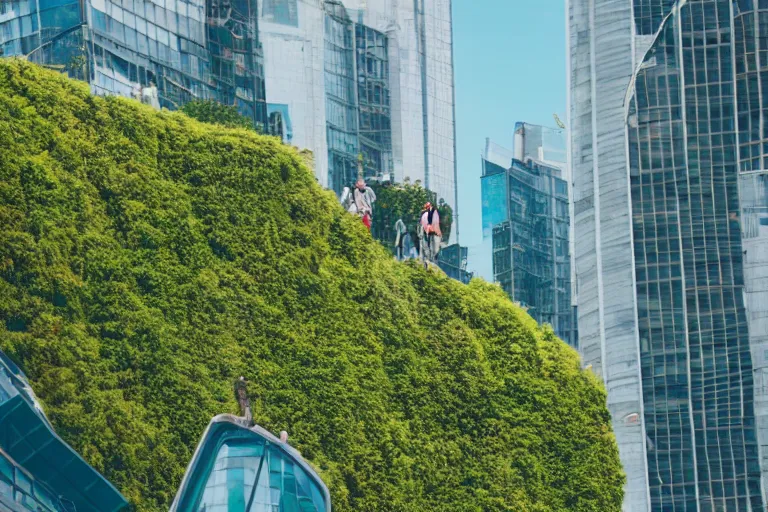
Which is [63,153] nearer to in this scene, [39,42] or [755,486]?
[39,42]

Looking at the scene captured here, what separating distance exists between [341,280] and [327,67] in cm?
194

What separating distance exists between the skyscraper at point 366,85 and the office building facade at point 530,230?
44 cm

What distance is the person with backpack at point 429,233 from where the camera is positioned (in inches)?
481

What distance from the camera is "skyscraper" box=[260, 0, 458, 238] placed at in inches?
469

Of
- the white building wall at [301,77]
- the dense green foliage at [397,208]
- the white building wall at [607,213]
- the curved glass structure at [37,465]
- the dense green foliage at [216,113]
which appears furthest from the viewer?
the white building wall at [607,213]

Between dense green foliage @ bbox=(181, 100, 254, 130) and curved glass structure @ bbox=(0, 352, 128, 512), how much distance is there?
2.58 meters

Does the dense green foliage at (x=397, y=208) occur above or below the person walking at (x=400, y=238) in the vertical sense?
above

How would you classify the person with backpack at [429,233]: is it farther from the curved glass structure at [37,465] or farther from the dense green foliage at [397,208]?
the curved glass structure at [37,465]

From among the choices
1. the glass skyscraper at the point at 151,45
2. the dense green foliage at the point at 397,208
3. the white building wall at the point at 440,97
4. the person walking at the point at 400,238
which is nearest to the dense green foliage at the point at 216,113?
the glass skyscraper at the point at 151,45

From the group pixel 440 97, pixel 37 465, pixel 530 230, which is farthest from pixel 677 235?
pixel 37 465

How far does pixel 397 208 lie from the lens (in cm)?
1220

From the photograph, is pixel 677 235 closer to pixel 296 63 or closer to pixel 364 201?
pixel 364 201

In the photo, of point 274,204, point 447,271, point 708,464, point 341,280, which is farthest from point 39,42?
point 708,464

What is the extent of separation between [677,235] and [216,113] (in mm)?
4322
